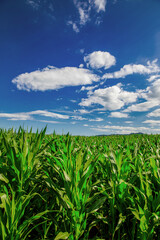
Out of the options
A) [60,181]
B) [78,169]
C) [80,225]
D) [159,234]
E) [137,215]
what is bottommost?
[159,234]

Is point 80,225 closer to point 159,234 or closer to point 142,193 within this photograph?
point 142,193

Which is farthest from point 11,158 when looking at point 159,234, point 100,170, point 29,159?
point 159,234

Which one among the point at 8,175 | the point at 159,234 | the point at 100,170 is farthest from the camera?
the point at 100,170

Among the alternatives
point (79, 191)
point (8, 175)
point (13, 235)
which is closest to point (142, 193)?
point (79, 191)

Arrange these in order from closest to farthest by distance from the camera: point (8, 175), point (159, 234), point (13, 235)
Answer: point (13, 235), point (159, 234), point (8, 175)

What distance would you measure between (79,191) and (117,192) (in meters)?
0.40

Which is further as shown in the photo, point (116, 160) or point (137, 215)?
point (116, 160)

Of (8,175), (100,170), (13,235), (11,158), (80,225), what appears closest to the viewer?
(13,235)

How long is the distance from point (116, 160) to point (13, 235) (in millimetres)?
1093

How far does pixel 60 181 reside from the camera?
60.1 inches

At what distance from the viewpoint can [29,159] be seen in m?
1.55

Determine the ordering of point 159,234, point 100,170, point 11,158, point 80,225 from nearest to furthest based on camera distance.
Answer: point 80,225
point 159,234
point 11,158
point 100,170

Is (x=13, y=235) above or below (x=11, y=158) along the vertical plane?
below

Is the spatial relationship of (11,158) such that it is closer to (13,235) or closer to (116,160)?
(13,235)
